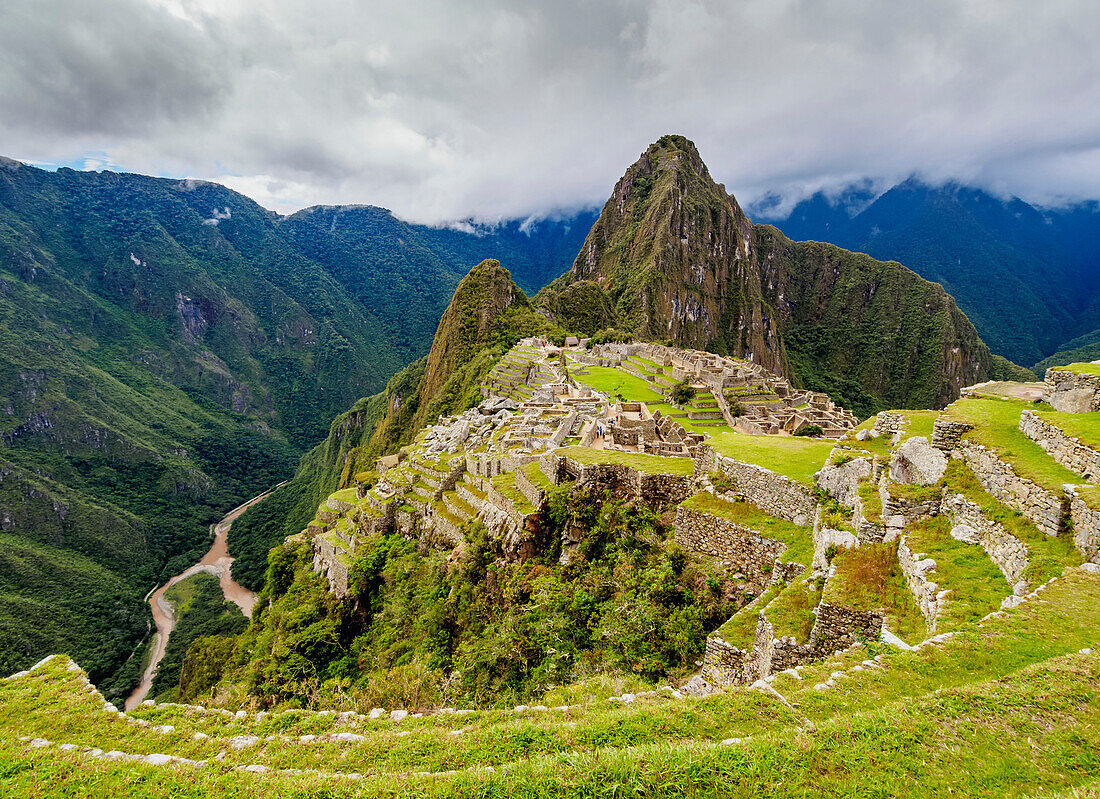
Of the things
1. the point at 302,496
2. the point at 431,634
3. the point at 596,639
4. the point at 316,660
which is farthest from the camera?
the point at 302,496

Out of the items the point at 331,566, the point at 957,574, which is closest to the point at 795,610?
the point at 957,574

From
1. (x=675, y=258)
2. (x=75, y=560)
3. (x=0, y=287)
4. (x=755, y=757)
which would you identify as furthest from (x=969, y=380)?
(x=0, y=287)

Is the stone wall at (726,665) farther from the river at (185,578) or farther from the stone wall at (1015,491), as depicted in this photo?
the river at (185,578)

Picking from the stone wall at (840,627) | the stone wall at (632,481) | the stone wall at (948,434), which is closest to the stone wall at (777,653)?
the stone wall at (840,627)

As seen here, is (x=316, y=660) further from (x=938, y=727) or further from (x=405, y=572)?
(x=938, y=727)

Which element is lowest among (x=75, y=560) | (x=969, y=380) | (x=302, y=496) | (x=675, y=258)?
(x=75, y=560)

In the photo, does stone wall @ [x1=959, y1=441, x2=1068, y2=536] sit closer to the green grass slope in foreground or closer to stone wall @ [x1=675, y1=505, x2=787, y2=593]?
the green grass slope in foreground

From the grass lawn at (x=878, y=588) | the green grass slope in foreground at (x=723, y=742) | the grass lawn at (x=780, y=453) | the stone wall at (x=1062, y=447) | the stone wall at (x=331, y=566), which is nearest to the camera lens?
the green grass slope in foreground at (x=723, y=742)

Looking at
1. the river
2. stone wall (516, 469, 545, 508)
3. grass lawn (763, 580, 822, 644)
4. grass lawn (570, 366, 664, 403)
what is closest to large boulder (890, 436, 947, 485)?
grass lawn (763, 580, 822, 644)
